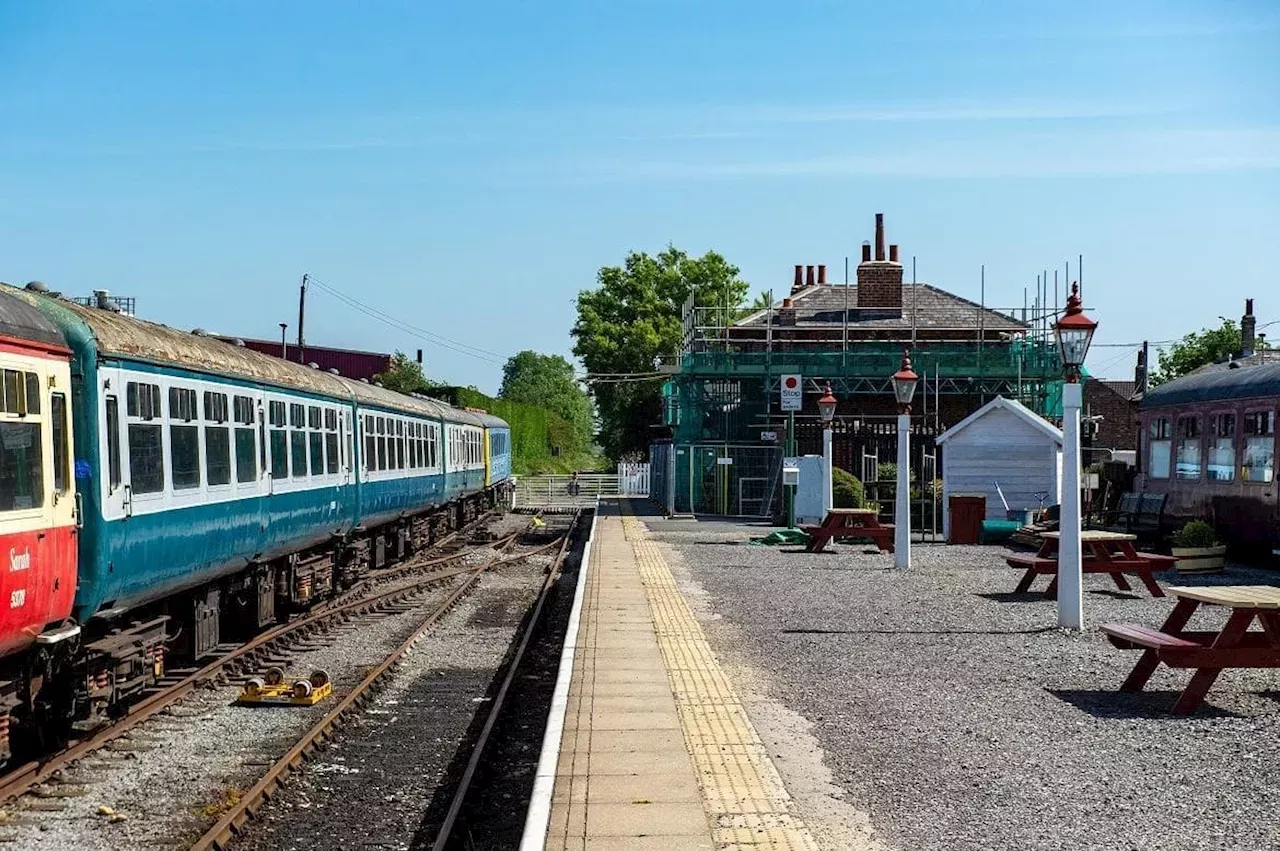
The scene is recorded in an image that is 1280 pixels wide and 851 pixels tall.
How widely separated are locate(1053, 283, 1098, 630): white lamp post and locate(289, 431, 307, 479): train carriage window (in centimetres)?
755

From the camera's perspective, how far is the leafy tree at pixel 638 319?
75438 millimetres

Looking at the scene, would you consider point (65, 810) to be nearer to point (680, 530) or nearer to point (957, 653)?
point (957, 653)

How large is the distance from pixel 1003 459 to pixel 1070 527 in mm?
17364

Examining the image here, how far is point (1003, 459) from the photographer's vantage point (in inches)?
1236

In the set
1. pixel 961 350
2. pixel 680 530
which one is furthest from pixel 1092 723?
pixel 961 350

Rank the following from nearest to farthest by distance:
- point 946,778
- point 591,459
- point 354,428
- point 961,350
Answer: point 946,778
point 354,428
point 961,350
point 591,459

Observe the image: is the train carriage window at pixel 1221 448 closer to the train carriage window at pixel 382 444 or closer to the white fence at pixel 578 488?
the train carriage window at pixel 382 444

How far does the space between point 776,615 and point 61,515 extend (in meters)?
9.72

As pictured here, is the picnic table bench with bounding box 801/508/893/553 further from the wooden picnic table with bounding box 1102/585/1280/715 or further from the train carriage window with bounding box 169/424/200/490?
the train carriage window with bounding box 169/424/200/490

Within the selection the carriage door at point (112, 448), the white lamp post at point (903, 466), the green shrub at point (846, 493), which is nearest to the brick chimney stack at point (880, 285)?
the green shrub at point (846, 493)

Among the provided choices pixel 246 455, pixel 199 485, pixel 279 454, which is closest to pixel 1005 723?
pixel 199 485

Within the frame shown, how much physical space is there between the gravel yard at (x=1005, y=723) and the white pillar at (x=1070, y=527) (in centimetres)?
30

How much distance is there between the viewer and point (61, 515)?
8266 mm

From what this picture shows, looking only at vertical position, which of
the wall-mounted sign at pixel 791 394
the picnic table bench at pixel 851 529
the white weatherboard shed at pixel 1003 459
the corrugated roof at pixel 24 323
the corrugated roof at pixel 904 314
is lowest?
the picnic table bench at pixel 851 529
